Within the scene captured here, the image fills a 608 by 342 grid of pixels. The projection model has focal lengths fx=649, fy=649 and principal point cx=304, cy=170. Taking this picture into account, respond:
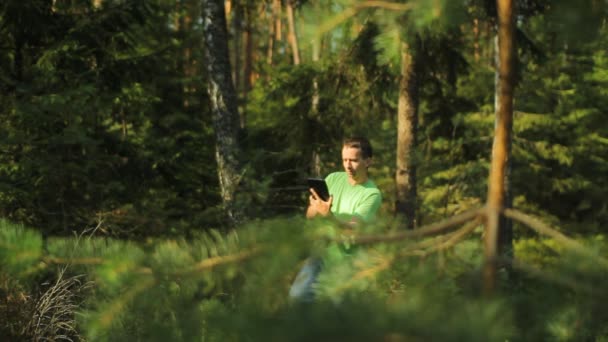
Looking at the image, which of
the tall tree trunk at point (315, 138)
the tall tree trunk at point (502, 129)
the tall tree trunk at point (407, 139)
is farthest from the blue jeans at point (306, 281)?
the tall tree trunk at point (315, 138)

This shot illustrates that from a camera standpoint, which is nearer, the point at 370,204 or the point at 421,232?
the point at 421,232

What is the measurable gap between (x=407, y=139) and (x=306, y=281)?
9189mm

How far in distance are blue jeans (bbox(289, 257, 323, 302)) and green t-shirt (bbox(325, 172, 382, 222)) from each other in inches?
59.9

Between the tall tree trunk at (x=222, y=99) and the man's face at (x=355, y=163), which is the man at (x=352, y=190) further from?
the tall tree trunk at (x=222, y=99)

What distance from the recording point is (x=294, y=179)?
11.8 m

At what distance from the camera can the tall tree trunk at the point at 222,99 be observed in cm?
963

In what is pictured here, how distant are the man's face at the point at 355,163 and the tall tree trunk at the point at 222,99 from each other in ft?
18.3

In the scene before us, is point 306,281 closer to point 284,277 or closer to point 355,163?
point 284,277

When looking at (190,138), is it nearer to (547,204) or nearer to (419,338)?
(547,204)

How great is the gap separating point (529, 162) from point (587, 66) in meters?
3.65

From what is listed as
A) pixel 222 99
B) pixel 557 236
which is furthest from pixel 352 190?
pixel 222 99

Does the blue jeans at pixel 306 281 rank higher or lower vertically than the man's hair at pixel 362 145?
lower

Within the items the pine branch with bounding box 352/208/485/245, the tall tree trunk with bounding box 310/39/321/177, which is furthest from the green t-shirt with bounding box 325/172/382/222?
the tall tree trunk with bounding box 310/39/321/177

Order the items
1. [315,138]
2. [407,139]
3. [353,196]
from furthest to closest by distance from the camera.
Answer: [315,138], [407,139], [353,196]
